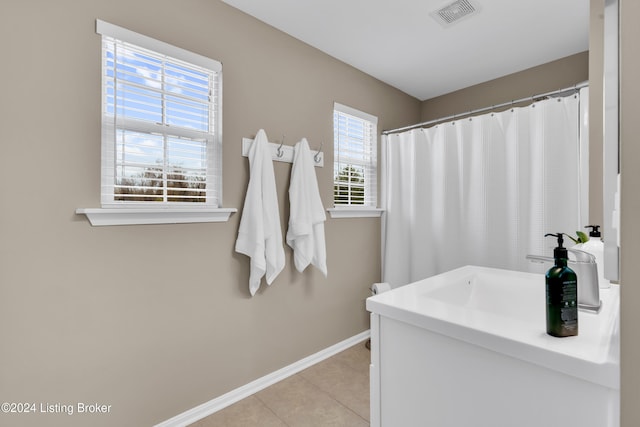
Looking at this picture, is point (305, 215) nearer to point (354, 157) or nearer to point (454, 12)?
point (354, 157)

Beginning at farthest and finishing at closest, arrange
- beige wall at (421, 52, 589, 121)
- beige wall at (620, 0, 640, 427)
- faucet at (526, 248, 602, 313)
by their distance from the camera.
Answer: beige wall at (421, 52, 589, 121) < faucet at (526, 248, 602, 313) < beige wall at (620, 0, 640, 427)

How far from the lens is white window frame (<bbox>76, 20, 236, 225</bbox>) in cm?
146

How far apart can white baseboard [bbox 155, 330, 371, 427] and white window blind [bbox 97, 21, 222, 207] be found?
3.81 ft

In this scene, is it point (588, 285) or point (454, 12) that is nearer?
point (588, 285)

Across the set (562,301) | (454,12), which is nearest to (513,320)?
(562,301)

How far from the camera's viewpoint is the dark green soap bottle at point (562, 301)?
806 millimetres

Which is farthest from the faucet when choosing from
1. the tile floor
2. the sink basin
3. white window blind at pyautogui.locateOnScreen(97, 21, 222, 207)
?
white window blind at pyautogui.locateOnScreen(97, 21, 222, 207)

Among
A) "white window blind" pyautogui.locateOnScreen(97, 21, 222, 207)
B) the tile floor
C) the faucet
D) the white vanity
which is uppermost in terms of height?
"white window blind" pyautogui.locateOnScreen(97, 21, 222, 207)

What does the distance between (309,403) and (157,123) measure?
182 cm

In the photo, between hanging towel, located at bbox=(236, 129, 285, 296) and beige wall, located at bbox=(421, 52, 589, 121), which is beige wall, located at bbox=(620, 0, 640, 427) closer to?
hanging towel, located at bbox=(236, 129, 285, 296)

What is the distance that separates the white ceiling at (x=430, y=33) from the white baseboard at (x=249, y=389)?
2354 millimetres

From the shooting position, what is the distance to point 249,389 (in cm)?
197

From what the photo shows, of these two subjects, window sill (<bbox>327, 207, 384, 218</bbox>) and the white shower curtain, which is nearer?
the white shower curtain

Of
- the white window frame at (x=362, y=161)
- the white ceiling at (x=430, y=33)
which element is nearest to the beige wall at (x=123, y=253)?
the white ceiling at (x=430, y=33)
